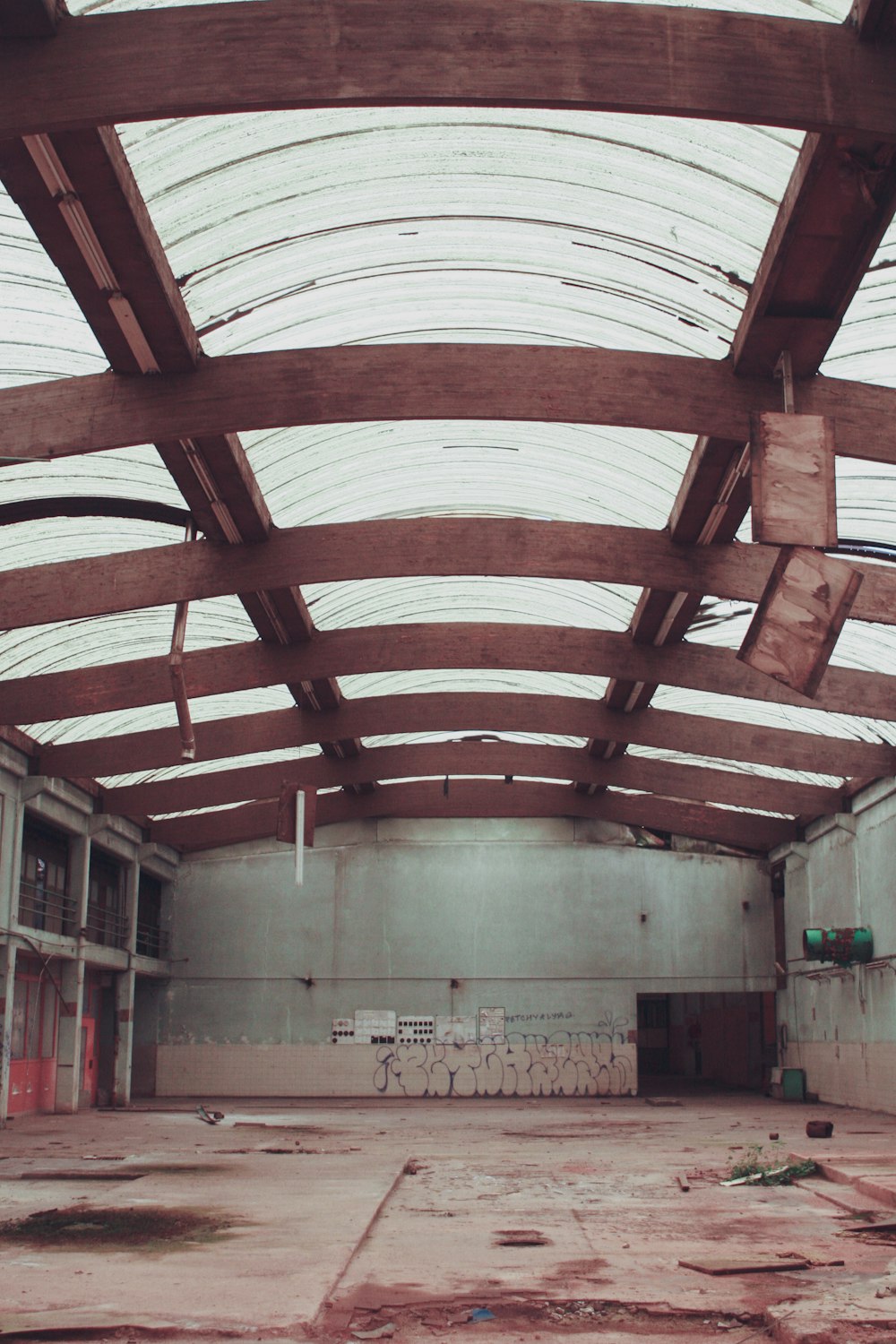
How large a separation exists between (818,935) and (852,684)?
23.0 ft

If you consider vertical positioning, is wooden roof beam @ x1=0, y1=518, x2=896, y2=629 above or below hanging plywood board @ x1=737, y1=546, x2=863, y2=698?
above

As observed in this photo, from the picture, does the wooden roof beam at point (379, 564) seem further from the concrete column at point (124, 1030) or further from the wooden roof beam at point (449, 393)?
the concrete column at point (124, 1030)

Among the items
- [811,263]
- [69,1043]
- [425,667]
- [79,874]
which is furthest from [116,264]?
[69,1043]

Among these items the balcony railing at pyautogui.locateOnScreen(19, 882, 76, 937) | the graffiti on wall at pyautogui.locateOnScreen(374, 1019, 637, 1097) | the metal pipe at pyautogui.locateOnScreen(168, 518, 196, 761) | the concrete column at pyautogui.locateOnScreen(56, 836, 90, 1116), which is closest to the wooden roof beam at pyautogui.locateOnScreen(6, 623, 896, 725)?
the metal pipe at pyautogui.locateOnScreen(168, 518, 196, 761)

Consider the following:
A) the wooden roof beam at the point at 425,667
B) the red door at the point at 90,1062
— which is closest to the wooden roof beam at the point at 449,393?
the wooden roof beam at the point at 425,667

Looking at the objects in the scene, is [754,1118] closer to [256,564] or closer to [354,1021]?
[354,1021]

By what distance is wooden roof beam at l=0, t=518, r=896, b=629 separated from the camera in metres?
14.5

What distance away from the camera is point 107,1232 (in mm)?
9367

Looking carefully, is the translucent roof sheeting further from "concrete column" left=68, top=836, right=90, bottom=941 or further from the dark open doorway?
the dark open doorway

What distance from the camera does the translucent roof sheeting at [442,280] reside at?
358 inches

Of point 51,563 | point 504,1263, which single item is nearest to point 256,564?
point 51,563

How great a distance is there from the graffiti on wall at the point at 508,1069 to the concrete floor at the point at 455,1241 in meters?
11.3

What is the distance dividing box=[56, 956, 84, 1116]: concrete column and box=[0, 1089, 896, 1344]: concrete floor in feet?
16.9

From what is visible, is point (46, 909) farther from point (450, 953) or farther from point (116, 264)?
point (116, 264)
